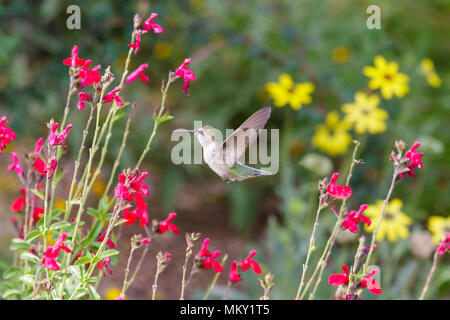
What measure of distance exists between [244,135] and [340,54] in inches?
99.5

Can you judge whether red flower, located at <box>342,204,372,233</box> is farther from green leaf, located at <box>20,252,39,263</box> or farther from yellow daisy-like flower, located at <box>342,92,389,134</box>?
yellow daisy-like flower, located at <box>342,92,389,134</box>

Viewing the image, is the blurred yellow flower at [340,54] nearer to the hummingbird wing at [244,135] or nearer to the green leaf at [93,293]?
the hummingbird wing at [244,135]

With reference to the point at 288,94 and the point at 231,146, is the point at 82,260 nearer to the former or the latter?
the point at 231,146

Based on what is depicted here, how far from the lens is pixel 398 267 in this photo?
9.71ft

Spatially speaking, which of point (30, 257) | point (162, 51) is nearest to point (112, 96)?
point (30, 257)

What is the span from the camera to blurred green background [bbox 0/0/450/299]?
2468mm

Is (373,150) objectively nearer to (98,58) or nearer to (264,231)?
(264,231)

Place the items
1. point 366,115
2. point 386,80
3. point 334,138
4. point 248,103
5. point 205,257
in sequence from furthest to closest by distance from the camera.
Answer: point 248,103
point 334,138
point 366,115
point 386,80
point 205,257

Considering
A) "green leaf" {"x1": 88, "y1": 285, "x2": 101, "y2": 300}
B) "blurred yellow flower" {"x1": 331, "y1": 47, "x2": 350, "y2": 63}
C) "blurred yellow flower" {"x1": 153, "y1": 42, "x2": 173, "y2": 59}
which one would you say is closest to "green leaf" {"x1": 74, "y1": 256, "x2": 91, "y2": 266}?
"green leaf" {"x1": 88, "y1": 285, "x2": 101, "y2": 300}

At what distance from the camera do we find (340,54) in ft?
11.3

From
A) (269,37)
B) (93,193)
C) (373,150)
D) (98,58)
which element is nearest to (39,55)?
(98,58)

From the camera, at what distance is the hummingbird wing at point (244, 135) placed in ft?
3.36

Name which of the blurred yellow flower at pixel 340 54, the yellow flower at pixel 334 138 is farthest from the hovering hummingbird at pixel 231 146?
the blurred yellow flower at pixel 340 54

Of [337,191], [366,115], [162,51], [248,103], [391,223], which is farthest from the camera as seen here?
[248,103]
